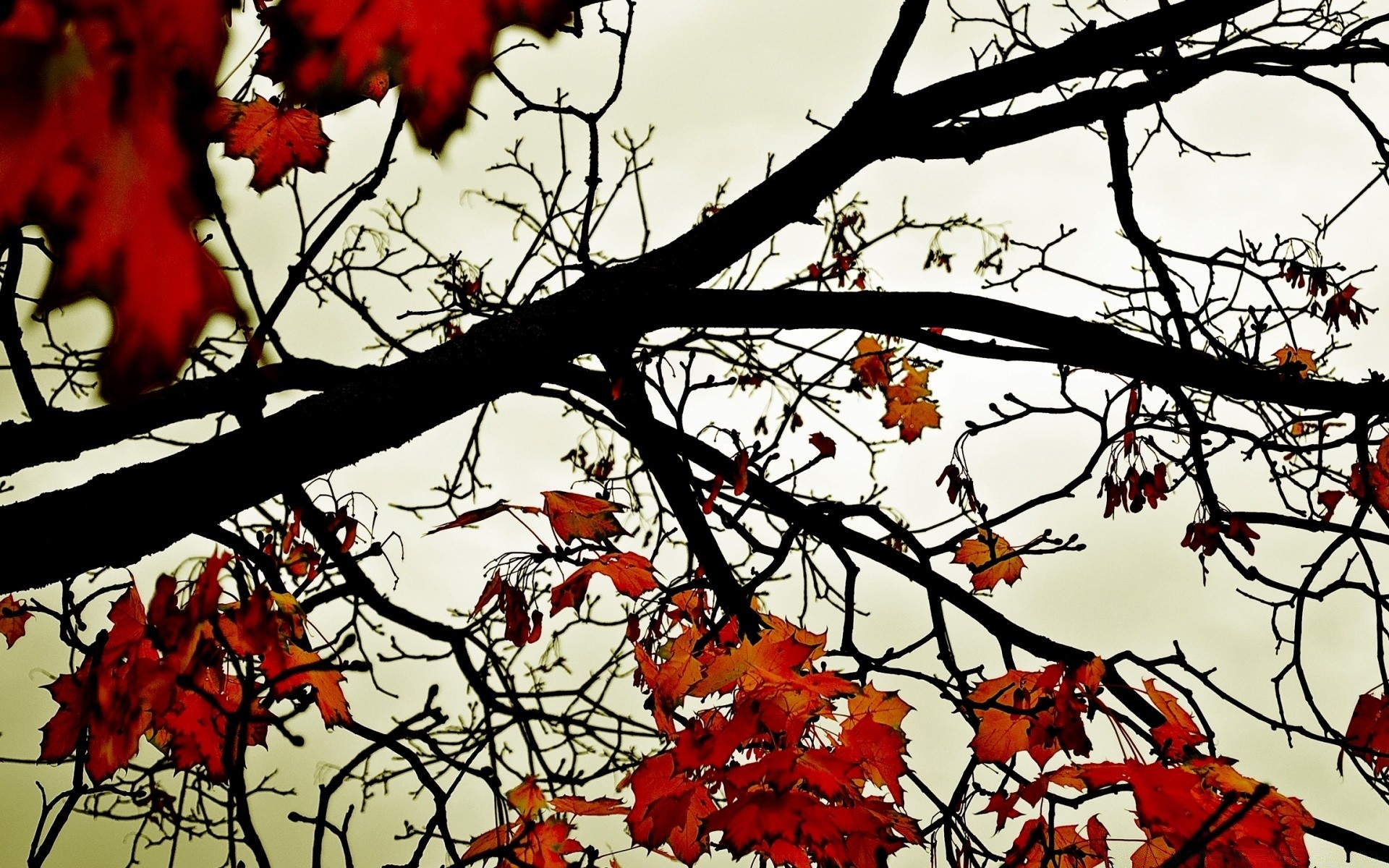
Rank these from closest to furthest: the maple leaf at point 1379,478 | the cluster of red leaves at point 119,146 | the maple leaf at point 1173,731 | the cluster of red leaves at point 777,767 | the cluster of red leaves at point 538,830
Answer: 1. the cluster of red leaves at point 119,146
2. the cluster of red leaves at point 777,767
3. the cluster of red leaves at point 538,830
4. the maple leaf at point 1173,731
5. the maple leaf at point 1379,478

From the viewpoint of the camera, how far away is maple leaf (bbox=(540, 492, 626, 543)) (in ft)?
8.09

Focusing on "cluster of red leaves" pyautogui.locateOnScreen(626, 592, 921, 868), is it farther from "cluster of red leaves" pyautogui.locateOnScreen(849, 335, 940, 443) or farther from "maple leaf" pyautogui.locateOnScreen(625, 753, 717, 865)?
"cluster of red leaves" pyautogui.locateOnScreen(849, 335, 940, 443)

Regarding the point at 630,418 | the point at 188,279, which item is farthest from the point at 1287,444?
the point at 188,279

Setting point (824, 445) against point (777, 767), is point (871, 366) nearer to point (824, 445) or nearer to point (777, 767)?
point (824, 445)

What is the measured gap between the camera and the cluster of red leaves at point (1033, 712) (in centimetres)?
230

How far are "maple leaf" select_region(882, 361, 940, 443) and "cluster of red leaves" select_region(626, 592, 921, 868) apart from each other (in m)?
2.28

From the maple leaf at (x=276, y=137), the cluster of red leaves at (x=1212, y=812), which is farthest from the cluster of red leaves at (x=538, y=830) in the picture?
the maple leaf at (x=276, y=137)

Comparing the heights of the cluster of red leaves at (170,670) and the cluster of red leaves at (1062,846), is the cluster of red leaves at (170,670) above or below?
above

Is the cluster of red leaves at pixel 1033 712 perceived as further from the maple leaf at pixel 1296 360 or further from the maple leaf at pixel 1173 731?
the maple leaf at pixel 1296 360

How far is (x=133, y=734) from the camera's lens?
79.7 inches

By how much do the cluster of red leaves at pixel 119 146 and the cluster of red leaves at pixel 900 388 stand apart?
3669mm

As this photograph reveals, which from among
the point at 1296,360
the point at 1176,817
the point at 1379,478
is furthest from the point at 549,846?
the point at 1296,360

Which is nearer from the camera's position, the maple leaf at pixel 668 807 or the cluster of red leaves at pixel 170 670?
the cluster of red leaves at pixel 170 670

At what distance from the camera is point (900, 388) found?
14.7 feet
